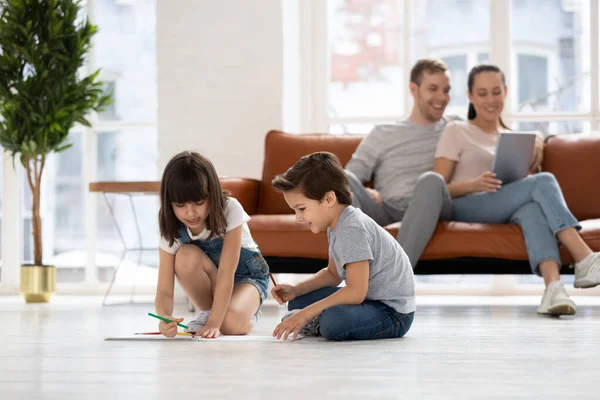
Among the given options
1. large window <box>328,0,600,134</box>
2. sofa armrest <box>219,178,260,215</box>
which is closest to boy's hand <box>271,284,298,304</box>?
sofa armrest <box>219,178,260,215</box>

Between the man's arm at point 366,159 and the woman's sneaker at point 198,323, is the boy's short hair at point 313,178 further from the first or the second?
the man's arm at point 366,159

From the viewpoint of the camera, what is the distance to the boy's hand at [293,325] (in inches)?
90.2

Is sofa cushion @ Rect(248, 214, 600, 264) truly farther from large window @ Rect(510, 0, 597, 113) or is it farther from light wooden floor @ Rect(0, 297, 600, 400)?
large window @ Rect(510, 0, 597, 113)

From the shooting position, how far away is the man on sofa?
388 cm

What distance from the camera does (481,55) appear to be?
5.11m

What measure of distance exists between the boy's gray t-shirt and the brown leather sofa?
1099 millimetres

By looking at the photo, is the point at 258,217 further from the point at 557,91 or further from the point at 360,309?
the point at 557,91

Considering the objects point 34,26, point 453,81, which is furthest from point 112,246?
point 453,81

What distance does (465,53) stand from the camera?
202 inches

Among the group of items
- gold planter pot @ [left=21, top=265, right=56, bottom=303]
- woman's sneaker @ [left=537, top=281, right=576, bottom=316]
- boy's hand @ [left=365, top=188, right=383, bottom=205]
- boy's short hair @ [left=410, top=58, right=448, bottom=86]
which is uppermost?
boy's short hair @ [left=410, top=58, right=448, bottom=86]

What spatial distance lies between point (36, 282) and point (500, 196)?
8.25 feet

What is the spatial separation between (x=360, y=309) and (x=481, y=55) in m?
3.04

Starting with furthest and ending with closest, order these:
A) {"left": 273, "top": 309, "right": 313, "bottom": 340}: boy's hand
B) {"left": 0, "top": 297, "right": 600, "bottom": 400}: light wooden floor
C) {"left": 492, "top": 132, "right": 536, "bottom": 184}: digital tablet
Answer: {"left": 492, "top": 132, "right": 536, "bottom": 184}: digital tablet → {"left": 273, "top": 309, "right": 313, "bottom": 340}: boy's hand → {"left": 0, "top": 297, "right": 600, "bottom": 400}: light wooden floor

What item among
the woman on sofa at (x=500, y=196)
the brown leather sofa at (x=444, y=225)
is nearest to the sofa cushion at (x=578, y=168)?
the brown leather sofa at (x=444, y=225)
